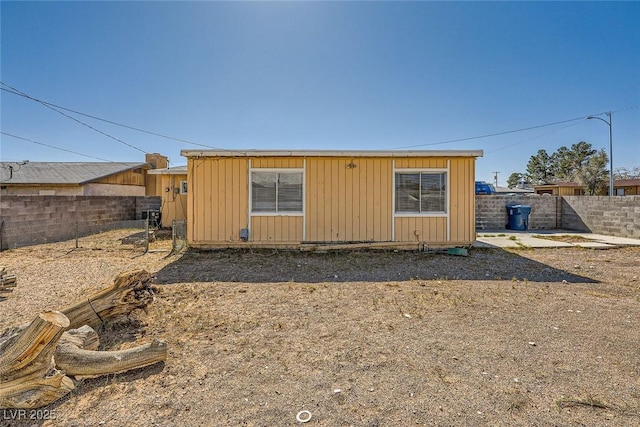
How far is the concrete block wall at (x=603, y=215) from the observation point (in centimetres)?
946

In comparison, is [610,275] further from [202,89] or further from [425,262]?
[202,89]

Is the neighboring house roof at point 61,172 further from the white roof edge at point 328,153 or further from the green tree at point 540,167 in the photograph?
the green tree at point 540,167

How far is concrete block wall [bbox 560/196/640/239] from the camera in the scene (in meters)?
9.46

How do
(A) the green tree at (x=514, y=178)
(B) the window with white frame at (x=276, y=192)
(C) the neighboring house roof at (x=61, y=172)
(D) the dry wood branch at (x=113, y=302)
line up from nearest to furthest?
(D) the dry wood branch at (x=113, y=302), (B) the window with white frame at (x=276, y=192), (C) the neighboring house roof at (x=61, y=172), (A) the green tree at (x=514, y=178)

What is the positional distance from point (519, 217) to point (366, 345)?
462 inches

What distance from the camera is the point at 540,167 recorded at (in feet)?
151

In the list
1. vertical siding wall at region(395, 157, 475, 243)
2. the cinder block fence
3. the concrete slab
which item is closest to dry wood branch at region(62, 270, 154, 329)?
vertical siding wall at region(395, 157, 475, 243)

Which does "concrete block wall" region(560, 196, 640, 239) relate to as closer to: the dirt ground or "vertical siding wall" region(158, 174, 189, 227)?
the dirt ground

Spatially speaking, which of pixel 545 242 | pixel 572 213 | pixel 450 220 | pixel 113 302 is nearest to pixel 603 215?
pixel 572 213

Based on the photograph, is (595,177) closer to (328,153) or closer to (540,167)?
(540,167)

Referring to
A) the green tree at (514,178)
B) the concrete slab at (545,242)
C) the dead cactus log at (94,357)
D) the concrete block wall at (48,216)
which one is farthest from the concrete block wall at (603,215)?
the green tree at (514,178)

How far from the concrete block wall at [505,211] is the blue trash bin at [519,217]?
334 mm

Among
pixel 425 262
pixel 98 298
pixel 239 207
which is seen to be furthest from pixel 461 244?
pixel 98 298

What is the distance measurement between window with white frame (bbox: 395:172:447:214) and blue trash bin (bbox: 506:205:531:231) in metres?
6.20
